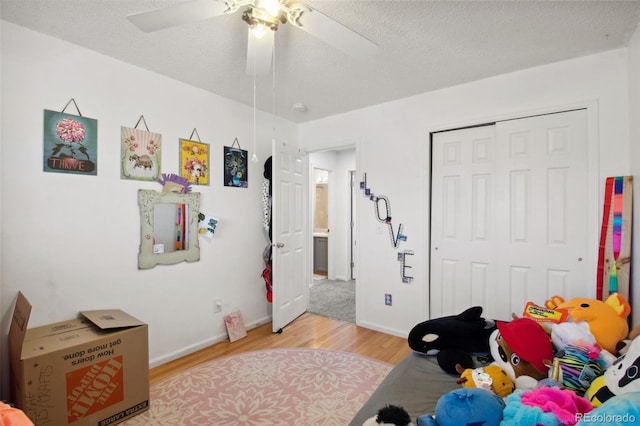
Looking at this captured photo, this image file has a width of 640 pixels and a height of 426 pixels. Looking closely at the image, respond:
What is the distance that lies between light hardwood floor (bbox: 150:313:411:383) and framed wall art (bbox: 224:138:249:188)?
5.16 feet

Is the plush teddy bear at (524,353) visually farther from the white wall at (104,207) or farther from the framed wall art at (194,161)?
the framed wall art at (194,161)

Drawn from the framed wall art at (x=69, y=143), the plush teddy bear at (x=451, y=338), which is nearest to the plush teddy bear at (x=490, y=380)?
the plush teddy bear at (x=451, y=338)

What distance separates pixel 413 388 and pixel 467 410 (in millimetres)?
475

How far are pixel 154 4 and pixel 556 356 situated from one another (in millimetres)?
2713

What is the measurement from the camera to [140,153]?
2508mm

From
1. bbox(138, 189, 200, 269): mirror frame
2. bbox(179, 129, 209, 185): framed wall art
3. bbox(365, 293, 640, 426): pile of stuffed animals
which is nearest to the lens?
bbox(365, 293, 640, 426): pile of stuffed animals

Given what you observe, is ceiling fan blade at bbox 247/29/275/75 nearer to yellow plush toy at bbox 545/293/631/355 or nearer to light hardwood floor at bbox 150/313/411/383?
yellow plush toy at bbox 545/293/631/355

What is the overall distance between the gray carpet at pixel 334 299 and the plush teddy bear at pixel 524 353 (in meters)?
2.18

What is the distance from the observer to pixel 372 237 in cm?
334

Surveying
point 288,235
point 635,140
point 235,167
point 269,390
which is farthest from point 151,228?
point 635,140

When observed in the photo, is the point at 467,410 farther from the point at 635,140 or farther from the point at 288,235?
the point at 288,235

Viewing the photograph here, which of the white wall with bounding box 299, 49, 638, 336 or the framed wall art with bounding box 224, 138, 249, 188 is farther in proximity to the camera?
the framed wall art with bounding box 224, 138, 249, 188

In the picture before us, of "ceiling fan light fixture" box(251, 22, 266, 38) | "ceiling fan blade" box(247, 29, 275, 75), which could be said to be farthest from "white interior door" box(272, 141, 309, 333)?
"ceiling fan light fixture" box(251, 22, 266, 38)

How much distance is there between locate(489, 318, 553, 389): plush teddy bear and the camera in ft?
4.71
